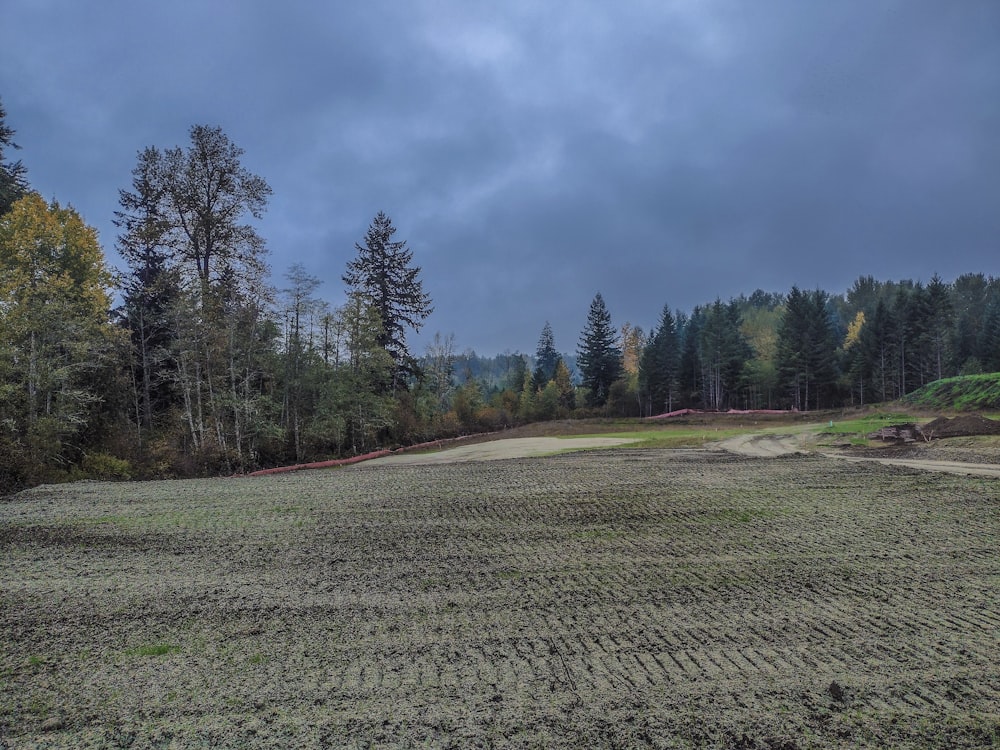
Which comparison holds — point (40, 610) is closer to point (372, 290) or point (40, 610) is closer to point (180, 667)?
point (180, 667)

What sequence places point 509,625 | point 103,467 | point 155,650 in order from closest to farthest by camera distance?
point 155,650, point 509,625, point 103,467

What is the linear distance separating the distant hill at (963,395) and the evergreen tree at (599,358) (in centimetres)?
3463

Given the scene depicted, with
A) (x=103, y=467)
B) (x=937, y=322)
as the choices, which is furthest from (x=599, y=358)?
(x=103, y=467)

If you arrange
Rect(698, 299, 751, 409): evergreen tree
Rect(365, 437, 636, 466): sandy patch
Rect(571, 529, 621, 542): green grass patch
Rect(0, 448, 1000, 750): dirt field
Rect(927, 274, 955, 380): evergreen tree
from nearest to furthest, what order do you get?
Rect(0, 448, 1000, 750): dirt field, Rect(571, 529, 621, 542): green grass patch, Rect(365, 437, 636, 466): sandy patch, Rect(927, 274, 955, 380): evergreen tree, Rect(698, 299, 751, 409): evergreen tree

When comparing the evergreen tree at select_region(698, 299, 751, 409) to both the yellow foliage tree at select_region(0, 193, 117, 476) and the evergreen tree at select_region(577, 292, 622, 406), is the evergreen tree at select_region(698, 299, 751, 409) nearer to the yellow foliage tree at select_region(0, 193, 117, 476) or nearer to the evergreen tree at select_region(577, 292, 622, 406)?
the evergreen tree at select_region(577, 292, 622, 406)

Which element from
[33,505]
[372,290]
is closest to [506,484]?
[33,505]

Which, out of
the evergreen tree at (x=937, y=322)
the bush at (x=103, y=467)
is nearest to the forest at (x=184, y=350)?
the bush at (x=103, y=467)

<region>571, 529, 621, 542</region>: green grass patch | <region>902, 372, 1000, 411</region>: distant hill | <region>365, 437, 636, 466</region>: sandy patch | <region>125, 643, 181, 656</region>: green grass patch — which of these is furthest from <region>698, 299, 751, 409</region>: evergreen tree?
<region>125, 643, 181, 656</region>: green grass patch

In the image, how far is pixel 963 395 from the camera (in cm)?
2495

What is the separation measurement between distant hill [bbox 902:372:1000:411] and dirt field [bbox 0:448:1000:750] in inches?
757

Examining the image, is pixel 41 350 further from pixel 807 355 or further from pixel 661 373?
pixel 807 355

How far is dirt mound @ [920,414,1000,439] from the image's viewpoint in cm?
1704

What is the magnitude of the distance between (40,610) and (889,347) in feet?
232

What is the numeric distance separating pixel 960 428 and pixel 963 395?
10.0 meters
